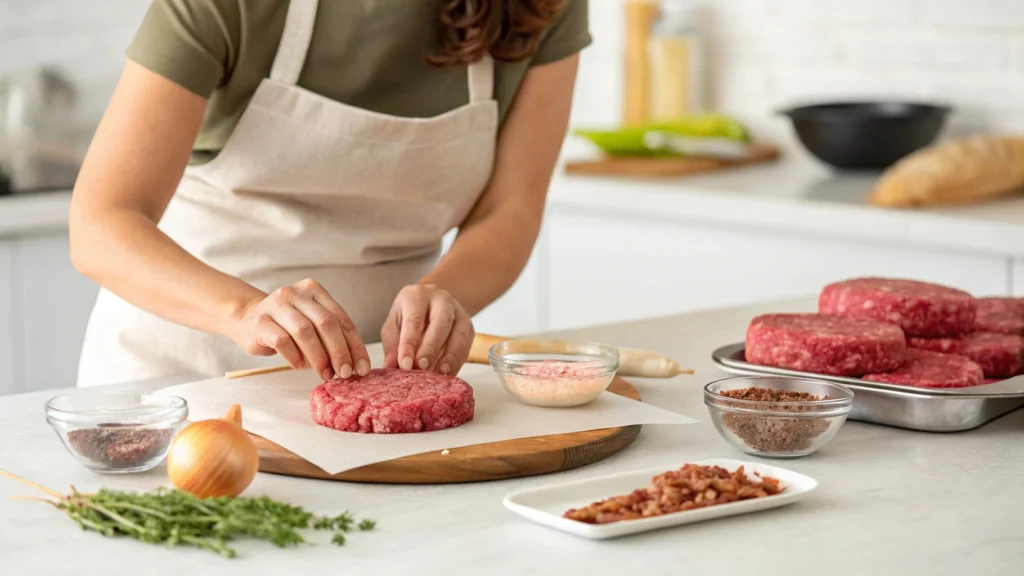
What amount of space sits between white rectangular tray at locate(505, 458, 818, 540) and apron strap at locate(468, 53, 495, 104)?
788 mm

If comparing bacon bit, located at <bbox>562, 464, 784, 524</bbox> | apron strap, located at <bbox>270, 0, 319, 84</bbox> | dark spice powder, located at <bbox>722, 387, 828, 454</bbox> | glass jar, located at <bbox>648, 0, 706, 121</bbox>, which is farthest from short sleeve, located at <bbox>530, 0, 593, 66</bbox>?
glass jar, located at <bbox>648, 0, 706, 121</bbox>

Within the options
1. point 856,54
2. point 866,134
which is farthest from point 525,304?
point 856,54

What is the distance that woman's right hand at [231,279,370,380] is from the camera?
127 cm

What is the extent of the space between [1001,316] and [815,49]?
7.00 ft

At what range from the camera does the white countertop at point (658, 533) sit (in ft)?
3.13

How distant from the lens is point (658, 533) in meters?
1.02

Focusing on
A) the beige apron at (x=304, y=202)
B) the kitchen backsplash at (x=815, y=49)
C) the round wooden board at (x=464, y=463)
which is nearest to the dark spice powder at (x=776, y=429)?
the round wooden board at (x=464, y=463)

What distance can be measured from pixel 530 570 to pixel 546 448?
0.80ft

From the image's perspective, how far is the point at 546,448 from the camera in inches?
46.5

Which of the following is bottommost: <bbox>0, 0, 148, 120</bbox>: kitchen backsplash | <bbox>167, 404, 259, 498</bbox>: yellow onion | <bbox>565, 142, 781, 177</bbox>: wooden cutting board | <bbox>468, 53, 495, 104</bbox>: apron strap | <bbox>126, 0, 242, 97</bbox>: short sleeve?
<bbox>167, 404, 259, 498</bbox>: yellow onion

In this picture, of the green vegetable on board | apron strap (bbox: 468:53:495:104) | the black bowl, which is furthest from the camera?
the green vegetable on board

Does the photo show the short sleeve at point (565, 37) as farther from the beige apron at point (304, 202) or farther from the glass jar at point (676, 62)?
the glass jar at point (676, 62)

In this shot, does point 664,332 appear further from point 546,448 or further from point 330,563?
point 330,563

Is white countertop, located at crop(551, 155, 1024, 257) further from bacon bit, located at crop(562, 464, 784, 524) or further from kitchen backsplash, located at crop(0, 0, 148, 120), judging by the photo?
bacon bit, located at crop(562, 464, 784, 524)
